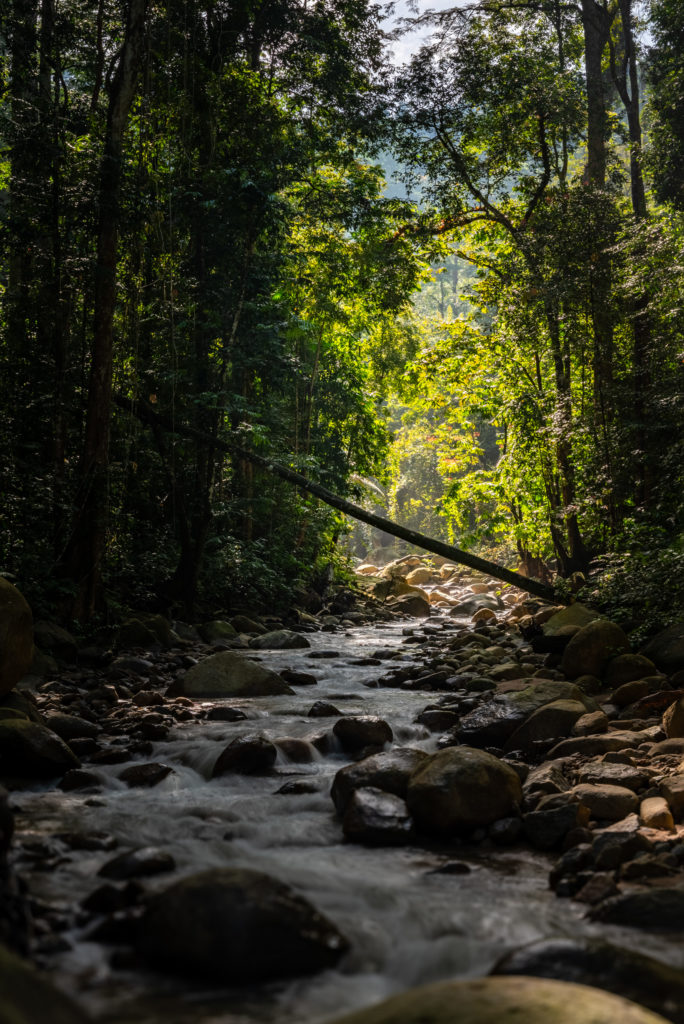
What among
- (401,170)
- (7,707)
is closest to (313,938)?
(7,707)

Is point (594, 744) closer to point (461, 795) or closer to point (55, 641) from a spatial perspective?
point (461, 795)

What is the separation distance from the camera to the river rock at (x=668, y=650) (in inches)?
275

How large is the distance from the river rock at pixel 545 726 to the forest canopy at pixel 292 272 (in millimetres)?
2384

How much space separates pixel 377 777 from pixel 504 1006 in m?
2.73

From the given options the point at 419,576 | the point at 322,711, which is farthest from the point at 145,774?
the point at 419,576

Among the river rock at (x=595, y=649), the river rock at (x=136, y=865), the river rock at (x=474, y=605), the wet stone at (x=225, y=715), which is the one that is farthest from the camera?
the river rock at (x=474, y=605)

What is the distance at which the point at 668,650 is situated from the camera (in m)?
7.13

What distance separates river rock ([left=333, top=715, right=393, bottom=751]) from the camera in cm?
592

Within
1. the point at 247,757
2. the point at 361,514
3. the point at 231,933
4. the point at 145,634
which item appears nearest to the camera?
the point at 231,933

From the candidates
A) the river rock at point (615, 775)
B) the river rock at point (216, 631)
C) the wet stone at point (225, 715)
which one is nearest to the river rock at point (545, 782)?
the river rock at point (615, 775)

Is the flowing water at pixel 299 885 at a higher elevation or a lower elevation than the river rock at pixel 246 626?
higher

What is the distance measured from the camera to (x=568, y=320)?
11258mm

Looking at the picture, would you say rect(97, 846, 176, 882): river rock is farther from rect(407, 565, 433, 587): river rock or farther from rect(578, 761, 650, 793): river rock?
rect(407, 565, 433, 587): river rock

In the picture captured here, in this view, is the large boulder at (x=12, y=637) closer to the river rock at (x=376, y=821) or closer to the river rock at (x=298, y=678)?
the river rock at (x=376, y=821)
